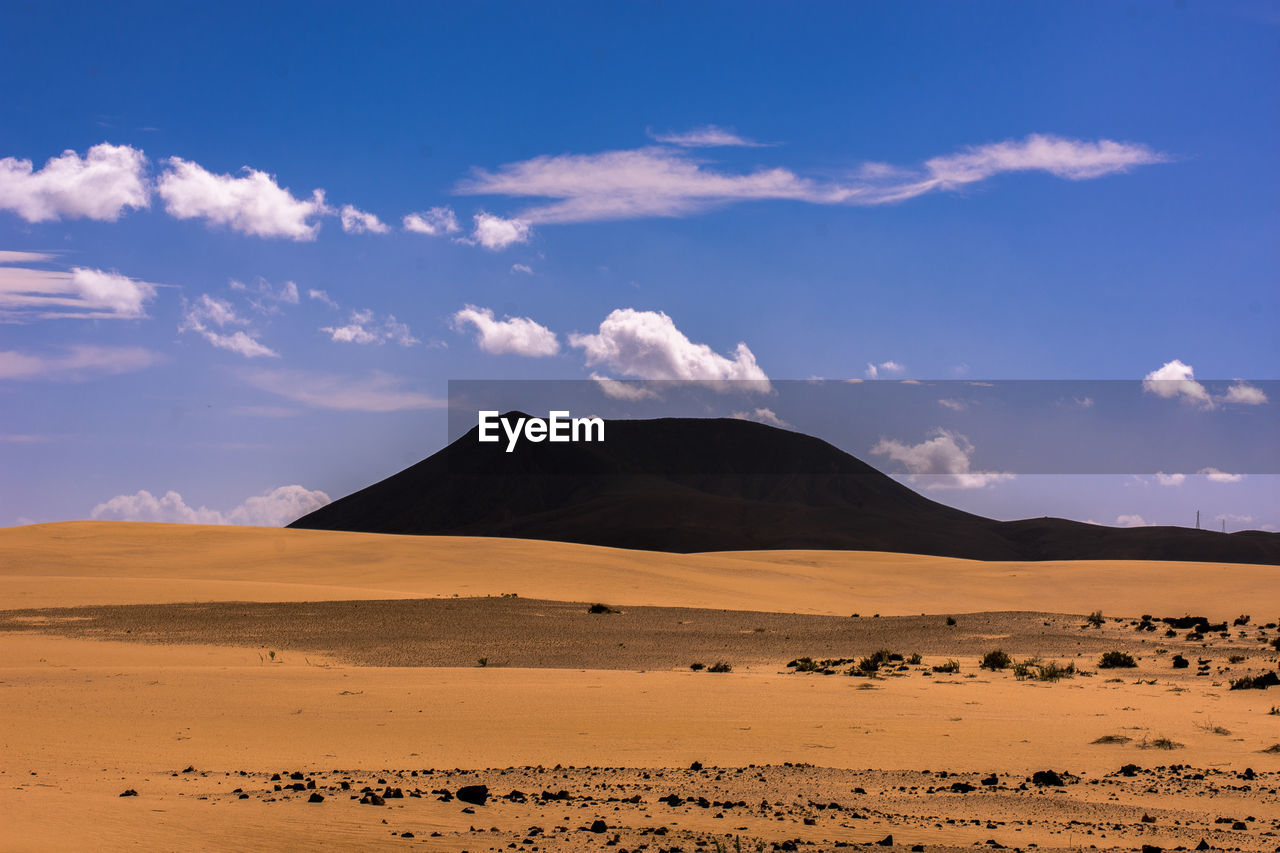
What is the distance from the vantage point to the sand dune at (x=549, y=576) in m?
32.5

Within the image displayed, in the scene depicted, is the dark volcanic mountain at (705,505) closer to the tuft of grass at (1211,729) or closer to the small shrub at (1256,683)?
the small shrub at (1256,683)

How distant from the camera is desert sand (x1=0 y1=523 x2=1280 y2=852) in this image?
788 cm

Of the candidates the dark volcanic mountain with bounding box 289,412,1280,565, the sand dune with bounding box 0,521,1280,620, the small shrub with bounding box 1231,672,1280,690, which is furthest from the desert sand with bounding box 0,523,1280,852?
the dark volcanic mountain with bounding box 289,412,1280,565

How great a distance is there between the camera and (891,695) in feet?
48.6

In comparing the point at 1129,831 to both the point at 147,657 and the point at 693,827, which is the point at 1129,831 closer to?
the point at 693,827

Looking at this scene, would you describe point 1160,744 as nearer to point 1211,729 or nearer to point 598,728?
point 1211,729

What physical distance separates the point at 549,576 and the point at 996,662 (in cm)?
2212

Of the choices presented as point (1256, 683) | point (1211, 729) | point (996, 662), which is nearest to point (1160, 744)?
point (1211, 729)

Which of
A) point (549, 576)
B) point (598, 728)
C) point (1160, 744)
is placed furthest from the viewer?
point (549, 576)

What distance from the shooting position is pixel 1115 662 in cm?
1884

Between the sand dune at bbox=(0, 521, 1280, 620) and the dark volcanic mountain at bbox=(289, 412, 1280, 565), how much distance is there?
50.1 m

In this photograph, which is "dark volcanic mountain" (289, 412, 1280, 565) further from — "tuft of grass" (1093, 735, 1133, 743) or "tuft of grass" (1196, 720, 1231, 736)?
"tuft of grass" (1093, 735, 1133, 743)

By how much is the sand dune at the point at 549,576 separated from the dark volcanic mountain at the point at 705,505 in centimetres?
5013
